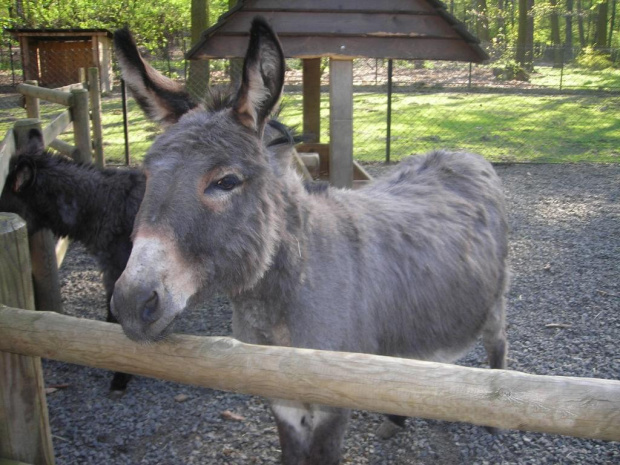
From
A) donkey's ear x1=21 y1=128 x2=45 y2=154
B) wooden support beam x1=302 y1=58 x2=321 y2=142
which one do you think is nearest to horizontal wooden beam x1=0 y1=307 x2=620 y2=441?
donkey's ear x1=21 y1=128 x2=45 y2=154

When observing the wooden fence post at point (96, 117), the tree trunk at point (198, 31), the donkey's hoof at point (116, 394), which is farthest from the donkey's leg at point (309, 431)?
the tree trunk at point (198, 31)

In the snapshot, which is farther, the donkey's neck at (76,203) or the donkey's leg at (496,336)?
the donkey's neck at (76,203)

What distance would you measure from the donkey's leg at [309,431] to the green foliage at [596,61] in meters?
24.4

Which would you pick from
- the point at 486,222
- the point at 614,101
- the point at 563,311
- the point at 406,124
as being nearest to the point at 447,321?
the point at 486,222

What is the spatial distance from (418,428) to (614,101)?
16.7m

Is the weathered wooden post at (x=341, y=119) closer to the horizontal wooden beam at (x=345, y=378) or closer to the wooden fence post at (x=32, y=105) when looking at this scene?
the wooden fence post at (x=32, y=105)

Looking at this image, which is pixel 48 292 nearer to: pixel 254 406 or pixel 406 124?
pixel 254 406

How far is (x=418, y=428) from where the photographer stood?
3795mm

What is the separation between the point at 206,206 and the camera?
2.08 meters

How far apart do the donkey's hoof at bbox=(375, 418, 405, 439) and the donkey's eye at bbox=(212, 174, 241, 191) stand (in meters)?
2.19

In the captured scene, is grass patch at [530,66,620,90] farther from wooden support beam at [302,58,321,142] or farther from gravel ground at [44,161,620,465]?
gravel ground at [44,161,620,465]

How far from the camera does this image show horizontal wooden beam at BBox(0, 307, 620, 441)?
1438 millimetres

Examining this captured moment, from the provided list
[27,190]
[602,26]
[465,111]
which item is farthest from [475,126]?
[602,26]

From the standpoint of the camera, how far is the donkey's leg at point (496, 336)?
382 centimetres
